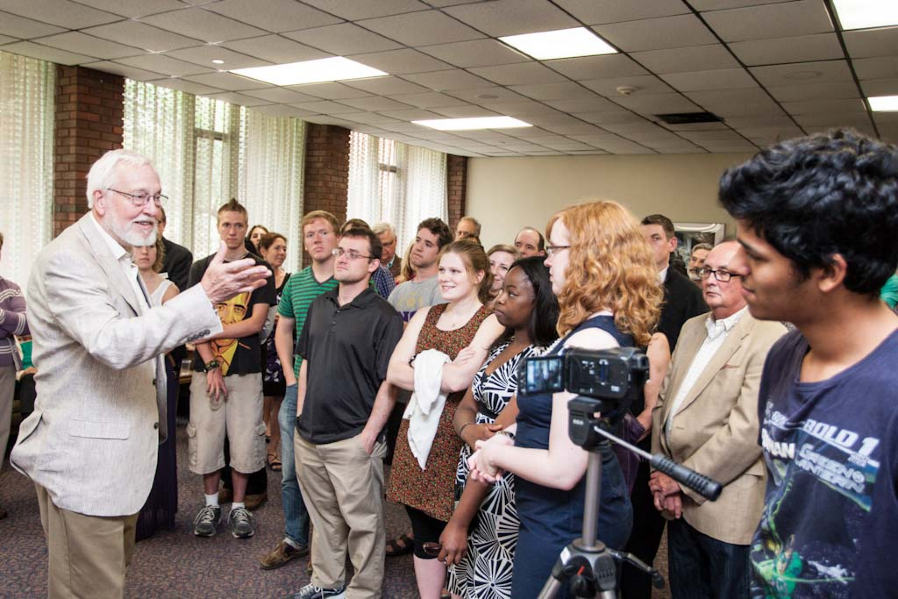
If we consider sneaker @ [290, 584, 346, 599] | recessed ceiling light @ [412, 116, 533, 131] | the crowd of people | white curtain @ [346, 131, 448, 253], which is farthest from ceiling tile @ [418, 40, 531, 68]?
white curtain @ [346, 131, 448, 253]

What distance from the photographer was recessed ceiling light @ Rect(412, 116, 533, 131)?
26.0 ft

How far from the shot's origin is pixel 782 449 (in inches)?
41.6

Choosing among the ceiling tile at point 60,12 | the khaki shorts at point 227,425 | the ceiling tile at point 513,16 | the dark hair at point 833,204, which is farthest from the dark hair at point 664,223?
the ceiling tile at point 60,12

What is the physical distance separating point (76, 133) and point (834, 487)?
6.62m

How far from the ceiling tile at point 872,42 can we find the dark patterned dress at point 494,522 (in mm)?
3672

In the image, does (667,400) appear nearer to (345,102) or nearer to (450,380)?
(450,380)

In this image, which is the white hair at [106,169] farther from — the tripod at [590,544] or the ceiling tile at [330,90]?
the ceiling tile at [330,90]

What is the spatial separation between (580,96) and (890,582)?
605cm

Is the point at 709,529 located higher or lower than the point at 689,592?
higher

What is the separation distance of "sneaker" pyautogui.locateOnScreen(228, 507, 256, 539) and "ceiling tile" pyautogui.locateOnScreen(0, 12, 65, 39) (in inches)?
147

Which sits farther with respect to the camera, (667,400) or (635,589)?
(635,589)

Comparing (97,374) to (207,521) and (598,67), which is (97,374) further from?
(598,67)

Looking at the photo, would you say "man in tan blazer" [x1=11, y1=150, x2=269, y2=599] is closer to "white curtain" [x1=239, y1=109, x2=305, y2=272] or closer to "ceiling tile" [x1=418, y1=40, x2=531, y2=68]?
"ceiling tile" [x1=418, y1=40, x2=531, y2=68]

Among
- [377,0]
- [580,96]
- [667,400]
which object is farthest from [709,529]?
[580,96]
